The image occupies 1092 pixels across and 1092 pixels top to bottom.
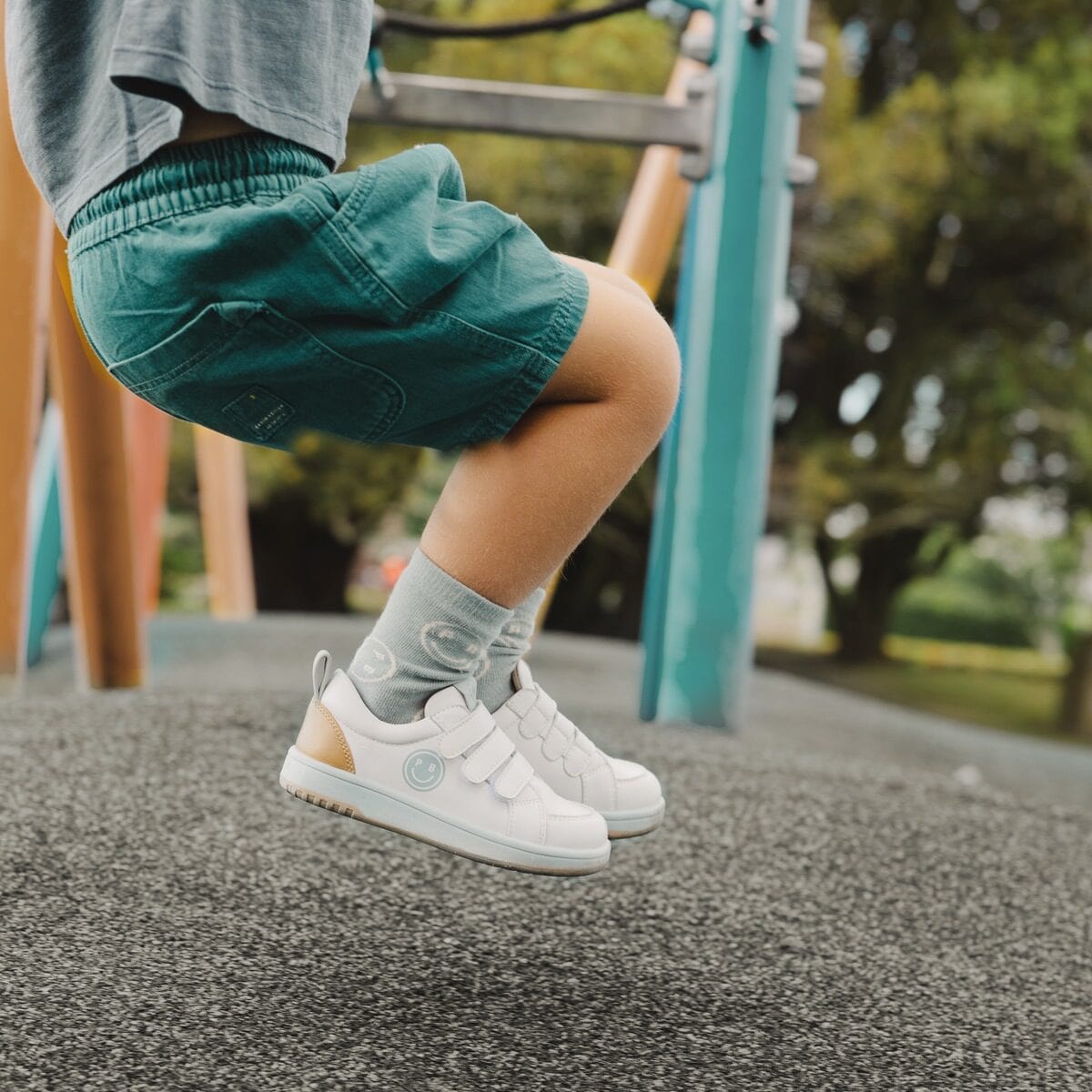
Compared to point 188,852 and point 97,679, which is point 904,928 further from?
point 97,679

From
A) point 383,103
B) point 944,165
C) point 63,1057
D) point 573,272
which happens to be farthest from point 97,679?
point 944,165

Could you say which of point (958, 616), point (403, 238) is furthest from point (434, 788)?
point (958, 616)

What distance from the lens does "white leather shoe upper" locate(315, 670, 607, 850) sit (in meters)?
Answer: 1.06

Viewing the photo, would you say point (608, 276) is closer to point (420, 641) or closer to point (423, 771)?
point (420, 641)

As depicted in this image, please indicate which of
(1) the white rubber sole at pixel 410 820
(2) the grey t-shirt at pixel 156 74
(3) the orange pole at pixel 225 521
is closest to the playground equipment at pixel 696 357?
(2) the grey t-shirt at pixel 156 74

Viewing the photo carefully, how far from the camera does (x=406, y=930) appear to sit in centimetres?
138

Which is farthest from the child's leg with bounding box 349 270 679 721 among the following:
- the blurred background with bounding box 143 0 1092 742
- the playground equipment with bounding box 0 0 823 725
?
the blurred background with bounding box 143 0 1092 742

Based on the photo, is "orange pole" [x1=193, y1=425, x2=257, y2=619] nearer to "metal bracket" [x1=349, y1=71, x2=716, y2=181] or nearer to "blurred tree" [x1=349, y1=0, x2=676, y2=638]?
"blurred tree" [x1=349, y1=0, x2=676, y2=638]

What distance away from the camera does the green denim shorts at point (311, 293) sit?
911 mm

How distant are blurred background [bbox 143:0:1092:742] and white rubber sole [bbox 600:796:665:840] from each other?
6551mm

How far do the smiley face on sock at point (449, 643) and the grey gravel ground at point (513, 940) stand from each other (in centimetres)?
36

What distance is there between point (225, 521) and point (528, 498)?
186 inches

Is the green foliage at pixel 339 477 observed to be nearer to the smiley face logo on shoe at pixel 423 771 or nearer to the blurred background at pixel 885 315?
the blurred background at pixel 885 315

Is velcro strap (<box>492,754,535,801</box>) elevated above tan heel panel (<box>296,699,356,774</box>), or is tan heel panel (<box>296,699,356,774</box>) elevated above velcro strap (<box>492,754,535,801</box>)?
tan heel panel (<box>296,699,356,774</box>)
